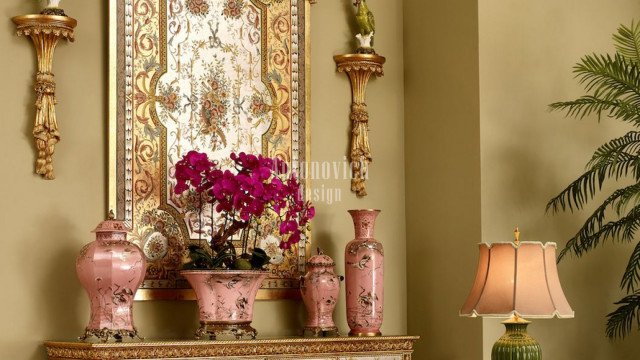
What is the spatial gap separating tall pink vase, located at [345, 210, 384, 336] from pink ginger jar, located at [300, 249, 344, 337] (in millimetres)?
79

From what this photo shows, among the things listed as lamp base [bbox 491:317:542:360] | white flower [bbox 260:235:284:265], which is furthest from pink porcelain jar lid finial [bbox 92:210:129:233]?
lamp base [bbox 491:317:542:360]

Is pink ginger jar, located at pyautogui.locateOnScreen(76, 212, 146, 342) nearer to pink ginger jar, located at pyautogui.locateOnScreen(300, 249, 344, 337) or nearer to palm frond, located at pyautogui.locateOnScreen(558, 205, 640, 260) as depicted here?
pink ginger jar, located at pyautogui.locateOnScreen(300, 249, 344, 337)

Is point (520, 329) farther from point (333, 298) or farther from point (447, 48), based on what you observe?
point (447, 48)

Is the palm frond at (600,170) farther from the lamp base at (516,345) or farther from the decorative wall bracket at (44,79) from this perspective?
the decorative wall bracket at (44,79)

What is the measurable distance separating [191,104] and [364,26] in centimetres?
102

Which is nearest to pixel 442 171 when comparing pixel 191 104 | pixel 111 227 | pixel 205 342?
pixel 191 104

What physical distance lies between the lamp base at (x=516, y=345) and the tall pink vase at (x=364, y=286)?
85 cm

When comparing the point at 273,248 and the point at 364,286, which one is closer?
the point at 364,286

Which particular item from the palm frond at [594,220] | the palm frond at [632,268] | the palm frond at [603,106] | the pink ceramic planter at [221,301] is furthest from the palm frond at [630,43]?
the pink ceramic planter at [221,301]

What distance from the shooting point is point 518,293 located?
3932mm

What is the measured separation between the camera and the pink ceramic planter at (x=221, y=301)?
4355 millimetres

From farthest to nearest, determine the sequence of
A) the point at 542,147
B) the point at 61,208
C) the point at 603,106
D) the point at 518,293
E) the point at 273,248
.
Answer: the point at 542,147 → the point at 273,248 → the point at 603,106 → the point at 61,208 → the point at 518,293

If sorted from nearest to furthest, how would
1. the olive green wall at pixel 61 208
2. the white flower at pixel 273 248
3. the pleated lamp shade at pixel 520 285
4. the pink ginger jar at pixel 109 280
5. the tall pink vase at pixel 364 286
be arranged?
the pleated lamp shade at pixel 520 285 < the pink ginger jar at pixel 109 280 < the olive green wall at pixel 61 208 < the tall pink vase at pixel 364 286 < the white flower at pixel 273 248

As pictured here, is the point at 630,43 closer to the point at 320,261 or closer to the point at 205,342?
the point at 320,261
